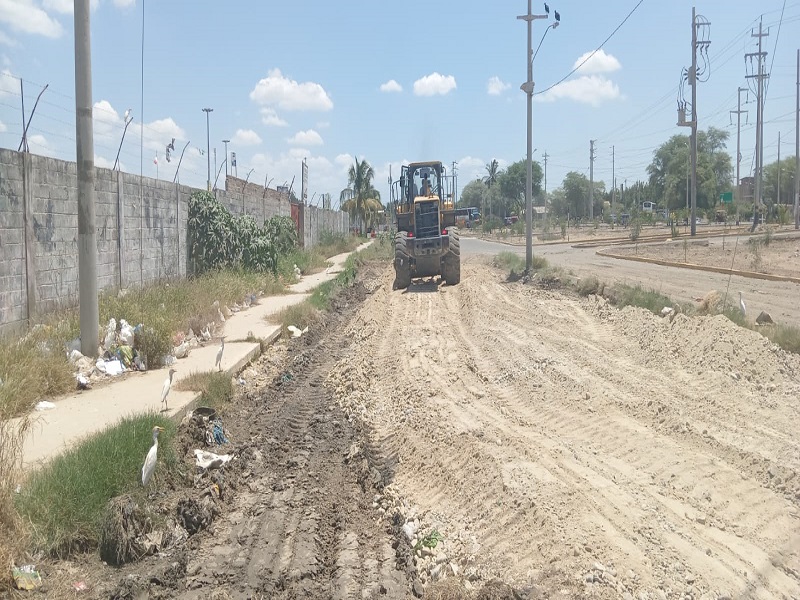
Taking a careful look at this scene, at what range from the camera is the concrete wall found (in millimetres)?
9898

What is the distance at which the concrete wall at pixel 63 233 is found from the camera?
32.5 feet

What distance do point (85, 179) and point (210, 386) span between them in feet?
10.6

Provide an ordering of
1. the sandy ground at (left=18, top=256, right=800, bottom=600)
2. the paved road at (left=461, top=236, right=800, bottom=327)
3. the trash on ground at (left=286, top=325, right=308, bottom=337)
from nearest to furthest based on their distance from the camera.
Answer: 1. the sandy ground at (left=18, top=256, right=800, bottom=600)
2. the trash on ground at (left=286, top=325, right=308, bottom=337)
3. the paved road at (left=461, top=236, right=800, bottom=327)

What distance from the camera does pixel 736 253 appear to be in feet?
101

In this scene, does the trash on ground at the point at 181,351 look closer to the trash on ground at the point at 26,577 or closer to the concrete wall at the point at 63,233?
the concrete wall at the point at 63,233

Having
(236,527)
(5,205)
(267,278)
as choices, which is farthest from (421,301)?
(236,527)

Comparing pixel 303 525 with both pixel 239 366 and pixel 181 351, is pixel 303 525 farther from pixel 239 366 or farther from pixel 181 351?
pixel 181 351

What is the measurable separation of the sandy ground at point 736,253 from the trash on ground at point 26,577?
70.5ft

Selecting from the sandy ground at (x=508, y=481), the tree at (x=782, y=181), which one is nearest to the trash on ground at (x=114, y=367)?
the sandy ground at (x=508, y=481)

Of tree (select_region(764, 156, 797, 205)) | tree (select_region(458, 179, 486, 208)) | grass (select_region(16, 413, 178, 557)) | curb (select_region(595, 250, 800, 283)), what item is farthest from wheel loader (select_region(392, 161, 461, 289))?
tree (select_region(458, 179, 486, 208))

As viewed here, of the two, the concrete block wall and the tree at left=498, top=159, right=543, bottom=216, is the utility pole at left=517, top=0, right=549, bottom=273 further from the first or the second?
the tree at left=498, top=159, right=543, bottom=216

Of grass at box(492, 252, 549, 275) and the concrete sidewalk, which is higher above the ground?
grass at box(492, 252, 549, 275)

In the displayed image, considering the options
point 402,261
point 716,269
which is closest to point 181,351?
point 402,261

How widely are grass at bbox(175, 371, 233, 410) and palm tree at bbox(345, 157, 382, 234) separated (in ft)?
194
